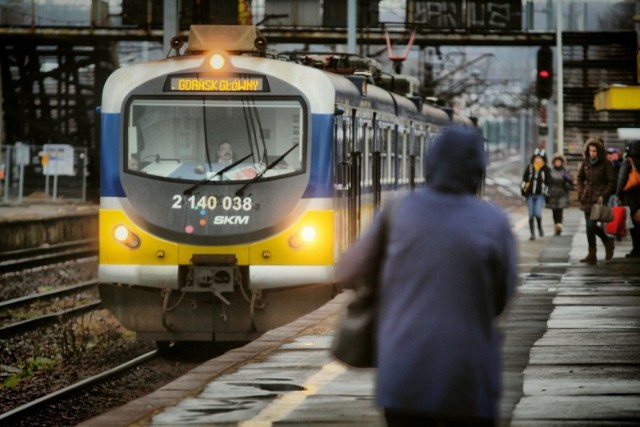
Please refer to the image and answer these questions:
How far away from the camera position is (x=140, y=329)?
14398mm

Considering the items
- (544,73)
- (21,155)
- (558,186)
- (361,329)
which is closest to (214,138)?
(361,329)

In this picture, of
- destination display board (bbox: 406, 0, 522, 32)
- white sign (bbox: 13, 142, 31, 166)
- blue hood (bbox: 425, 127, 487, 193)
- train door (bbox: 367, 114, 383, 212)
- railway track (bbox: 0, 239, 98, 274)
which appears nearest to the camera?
blue hood (bbox: 425, 127, 487, 193)

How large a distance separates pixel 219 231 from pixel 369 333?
352 inches

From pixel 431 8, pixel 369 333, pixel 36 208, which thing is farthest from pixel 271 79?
pixel 431 8

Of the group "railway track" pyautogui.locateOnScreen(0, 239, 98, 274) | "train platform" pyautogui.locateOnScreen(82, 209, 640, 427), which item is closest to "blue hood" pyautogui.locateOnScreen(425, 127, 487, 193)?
"train platform" pyautogui.locateOnScreen(82, 209, 640, 427)

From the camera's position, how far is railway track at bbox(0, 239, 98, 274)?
25375 millimetres

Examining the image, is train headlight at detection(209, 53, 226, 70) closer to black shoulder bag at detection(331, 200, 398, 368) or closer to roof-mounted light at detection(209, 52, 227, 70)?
roof-mounted light at detection(209, 52, 227, 70)

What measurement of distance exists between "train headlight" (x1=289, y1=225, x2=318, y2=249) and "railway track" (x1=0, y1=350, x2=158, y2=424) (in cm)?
180

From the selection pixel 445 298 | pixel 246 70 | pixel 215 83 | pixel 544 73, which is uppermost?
pixel 544 73

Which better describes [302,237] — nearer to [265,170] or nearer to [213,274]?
[265,170]

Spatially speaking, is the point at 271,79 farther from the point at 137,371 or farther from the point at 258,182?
the point at 137,371

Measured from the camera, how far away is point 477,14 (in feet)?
149

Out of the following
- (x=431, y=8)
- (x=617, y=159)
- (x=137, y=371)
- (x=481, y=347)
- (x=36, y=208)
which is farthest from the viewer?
(x=431, y=8)

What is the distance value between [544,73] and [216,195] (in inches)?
642
